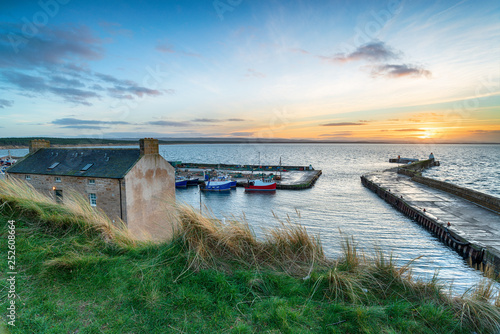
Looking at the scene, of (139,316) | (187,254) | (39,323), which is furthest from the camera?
(187,254)

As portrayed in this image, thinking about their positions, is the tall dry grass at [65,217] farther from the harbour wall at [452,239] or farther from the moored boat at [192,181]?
the moored boat at [192,181]

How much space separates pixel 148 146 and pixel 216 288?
1764cm

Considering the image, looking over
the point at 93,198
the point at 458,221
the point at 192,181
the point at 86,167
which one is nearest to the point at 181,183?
the point at 192,181

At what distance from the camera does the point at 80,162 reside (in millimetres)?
19656

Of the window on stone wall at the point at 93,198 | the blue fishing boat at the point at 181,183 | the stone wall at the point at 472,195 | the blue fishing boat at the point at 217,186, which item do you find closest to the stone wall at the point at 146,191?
the window on stone wall at the point at 93,198

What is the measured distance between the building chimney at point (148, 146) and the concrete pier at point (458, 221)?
70.5 ft

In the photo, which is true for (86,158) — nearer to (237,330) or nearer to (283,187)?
(237,330)

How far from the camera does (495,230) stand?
768 inches

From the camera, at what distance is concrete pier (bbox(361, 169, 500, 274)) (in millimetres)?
16422

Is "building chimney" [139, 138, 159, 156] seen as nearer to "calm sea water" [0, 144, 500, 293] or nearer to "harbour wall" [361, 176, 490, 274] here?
"calm sea water" [0, 144, 500, 293]

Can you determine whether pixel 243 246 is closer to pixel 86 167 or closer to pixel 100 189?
pixel 100 189

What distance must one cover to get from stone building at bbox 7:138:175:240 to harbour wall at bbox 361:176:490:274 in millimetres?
20420

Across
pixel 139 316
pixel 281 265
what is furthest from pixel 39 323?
pixel 281 265

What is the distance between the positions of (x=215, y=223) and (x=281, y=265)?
148cm
